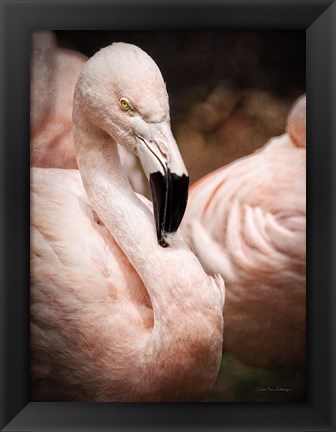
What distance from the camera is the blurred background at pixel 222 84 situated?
1.68 metres

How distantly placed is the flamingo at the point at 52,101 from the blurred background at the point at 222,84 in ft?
0.12

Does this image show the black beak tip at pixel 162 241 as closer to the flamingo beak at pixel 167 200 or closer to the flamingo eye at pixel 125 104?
the flamingo beak at pixel 167 200

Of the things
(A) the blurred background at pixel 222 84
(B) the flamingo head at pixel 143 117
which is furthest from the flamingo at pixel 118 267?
(A) the blurred background at pixel 222 84

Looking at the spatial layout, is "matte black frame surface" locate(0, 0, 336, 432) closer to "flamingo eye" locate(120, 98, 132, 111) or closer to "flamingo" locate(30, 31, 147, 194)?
"flamingo" locate(30, 31, 147, 194)

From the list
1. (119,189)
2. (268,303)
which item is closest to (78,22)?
(119,189)

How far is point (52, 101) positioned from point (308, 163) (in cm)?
74

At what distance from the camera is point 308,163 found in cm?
169

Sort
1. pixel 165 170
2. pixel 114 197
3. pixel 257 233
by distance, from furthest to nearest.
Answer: pixel 257 233
pixel 114 197
pixel 165 170

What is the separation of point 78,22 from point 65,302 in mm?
780

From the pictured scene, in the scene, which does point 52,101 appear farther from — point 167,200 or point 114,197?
point 167,200

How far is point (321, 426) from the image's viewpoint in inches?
65.5
